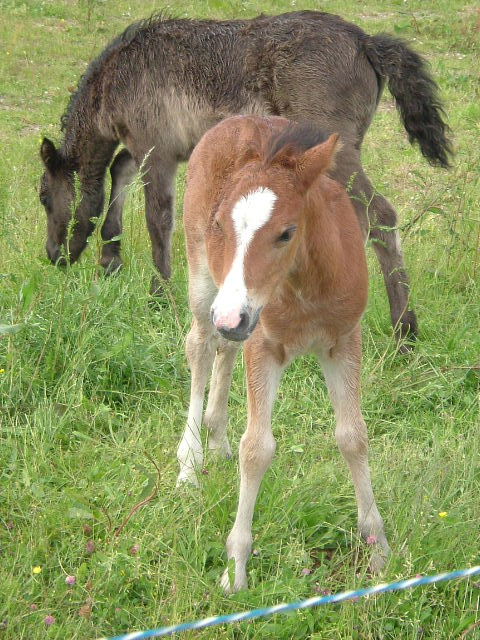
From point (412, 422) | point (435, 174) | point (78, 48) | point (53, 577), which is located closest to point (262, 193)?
point (53, 577)

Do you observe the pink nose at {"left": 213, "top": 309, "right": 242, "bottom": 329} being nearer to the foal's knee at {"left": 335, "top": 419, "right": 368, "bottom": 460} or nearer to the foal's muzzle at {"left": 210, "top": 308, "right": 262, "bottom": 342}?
the foal's muzzle at {"left": 210, "top": 308, "right": 262, "bottom": 342}

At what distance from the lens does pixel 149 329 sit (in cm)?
479

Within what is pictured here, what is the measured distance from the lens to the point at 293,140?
114 inches

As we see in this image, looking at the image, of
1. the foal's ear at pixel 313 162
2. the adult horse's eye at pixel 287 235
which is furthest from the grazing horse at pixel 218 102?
the adult horse's eye at pixel 287 235

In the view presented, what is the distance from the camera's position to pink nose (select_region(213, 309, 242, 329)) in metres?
2.47

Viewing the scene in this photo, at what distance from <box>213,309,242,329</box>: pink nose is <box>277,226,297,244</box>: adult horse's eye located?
1.08 ft

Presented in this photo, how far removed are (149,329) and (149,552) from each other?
182 cm

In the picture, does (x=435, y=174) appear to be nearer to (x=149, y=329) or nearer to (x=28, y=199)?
(x=28, y=199)

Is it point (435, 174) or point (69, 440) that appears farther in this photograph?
point (435, 174)

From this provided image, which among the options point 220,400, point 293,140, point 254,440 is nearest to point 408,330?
point 220,400

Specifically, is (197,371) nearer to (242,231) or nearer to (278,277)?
(278,277)

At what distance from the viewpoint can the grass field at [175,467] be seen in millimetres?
2916

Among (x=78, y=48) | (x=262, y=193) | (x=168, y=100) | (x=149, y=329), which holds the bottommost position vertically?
(x=78, y=48)

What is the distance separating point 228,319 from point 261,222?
346 millimetres
